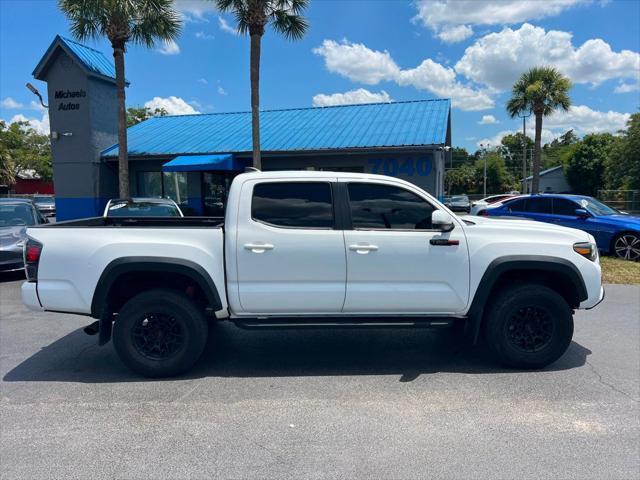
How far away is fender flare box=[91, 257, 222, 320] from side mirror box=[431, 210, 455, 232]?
2.12m

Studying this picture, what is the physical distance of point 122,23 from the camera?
567 inches

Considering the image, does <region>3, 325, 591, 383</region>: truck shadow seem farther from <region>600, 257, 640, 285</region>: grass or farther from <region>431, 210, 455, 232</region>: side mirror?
<region>600, 257, 640, 285</region>: grass

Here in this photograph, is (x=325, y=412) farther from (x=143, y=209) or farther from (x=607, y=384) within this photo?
(x=143, y=209)

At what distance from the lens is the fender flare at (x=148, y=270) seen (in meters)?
4.35

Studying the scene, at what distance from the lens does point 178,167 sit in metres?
16.9

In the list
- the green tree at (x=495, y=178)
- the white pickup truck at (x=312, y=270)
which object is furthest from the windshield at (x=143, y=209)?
the green tree at (x=495, y=178)

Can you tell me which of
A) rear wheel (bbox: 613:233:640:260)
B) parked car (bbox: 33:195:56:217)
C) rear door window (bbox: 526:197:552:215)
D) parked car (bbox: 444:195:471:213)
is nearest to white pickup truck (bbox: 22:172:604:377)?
rear wheel (bbox: 613:233:640:260)

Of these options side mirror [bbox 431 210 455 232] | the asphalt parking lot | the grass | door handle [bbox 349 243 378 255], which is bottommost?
the asphalt parking lot

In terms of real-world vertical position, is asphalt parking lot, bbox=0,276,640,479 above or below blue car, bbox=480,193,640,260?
below

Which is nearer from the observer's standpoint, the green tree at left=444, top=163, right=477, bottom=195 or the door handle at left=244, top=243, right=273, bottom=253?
the door handle at left=244, top=243, right=273, bottom=253

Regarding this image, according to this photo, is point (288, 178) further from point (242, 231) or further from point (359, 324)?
point (359, 324)

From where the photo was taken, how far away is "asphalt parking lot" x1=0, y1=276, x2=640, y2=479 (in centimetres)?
314

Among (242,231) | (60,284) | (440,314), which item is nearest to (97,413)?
(60,284)

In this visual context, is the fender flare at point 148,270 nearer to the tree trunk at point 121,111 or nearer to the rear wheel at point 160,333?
the rear wheel at point 160,333
